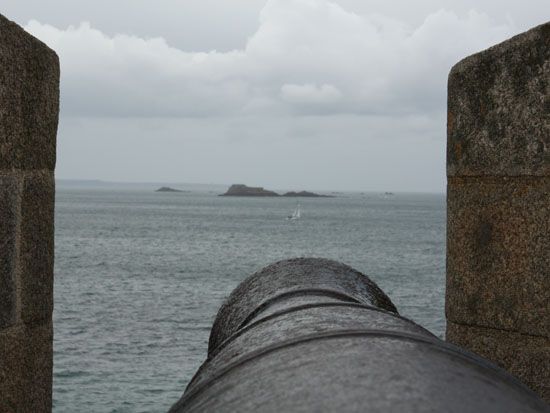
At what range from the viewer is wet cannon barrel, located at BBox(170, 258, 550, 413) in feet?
4.88

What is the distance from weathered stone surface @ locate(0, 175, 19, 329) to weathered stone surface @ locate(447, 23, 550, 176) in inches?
77.6

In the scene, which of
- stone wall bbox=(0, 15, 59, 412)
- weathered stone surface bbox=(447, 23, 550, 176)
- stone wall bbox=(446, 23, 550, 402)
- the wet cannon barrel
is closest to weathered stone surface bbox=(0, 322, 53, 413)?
stone wall bbox=(0, 15, 59, 412)

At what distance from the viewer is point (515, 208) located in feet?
11.1

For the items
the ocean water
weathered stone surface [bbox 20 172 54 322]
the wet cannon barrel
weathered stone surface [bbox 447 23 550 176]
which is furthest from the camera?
the ocean water

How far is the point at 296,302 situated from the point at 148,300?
28.4m

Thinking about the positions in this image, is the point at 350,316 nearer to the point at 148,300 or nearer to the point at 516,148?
the point at 516,148

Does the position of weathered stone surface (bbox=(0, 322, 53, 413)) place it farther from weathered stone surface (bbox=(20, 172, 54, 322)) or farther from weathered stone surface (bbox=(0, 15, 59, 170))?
weathered stone surface (bbox=(0, 15, 59, 170))

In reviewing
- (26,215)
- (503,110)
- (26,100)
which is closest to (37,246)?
(26,215)

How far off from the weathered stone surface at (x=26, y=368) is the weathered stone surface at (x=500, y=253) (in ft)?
6.07

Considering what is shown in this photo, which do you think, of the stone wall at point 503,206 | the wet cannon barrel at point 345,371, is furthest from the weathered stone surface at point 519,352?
the wet cannon barrel at point 345,371

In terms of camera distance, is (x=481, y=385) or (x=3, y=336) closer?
(x=481, y=385)

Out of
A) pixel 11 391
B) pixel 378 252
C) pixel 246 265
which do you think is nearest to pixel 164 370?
pixel 11 391

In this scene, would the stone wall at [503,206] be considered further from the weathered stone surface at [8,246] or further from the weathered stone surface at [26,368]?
the weathered stone surface at [8,246]

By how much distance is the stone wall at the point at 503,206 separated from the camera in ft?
10.8
